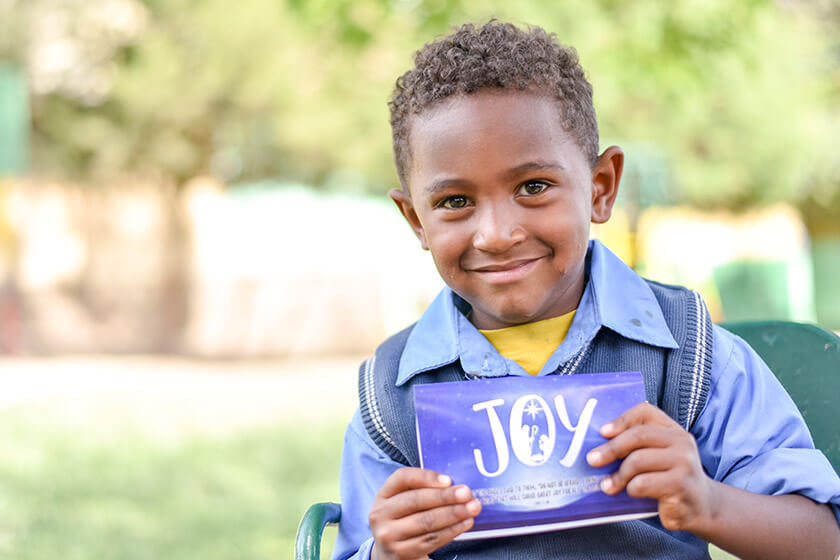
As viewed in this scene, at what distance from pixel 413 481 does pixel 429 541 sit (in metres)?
0.09

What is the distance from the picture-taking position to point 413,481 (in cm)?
133

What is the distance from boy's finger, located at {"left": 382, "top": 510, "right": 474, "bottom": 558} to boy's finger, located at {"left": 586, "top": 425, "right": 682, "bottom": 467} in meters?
0.20

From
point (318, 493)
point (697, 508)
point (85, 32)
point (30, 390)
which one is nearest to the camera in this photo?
point (697, 508)

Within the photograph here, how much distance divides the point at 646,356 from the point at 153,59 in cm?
1351

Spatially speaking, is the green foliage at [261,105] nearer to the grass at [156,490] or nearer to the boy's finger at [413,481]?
the grass at [156,490]

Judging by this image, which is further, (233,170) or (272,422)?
(233,170)

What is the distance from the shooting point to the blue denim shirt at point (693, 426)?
4.77 feet

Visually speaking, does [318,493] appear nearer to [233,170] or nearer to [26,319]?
[26,319]

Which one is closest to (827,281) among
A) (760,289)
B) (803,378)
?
(760,289)

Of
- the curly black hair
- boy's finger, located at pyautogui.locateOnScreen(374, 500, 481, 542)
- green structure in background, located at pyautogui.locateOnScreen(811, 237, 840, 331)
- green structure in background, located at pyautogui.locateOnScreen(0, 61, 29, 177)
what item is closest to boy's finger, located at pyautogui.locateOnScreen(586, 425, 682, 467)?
boy's finger, located at pyautogui.locateOnScreen(374, 500, 481, 542)

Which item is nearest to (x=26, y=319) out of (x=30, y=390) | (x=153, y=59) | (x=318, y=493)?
(x=30, y=390)

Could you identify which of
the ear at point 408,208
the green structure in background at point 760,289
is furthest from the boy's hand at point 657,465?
the green structure in background at point 760,289

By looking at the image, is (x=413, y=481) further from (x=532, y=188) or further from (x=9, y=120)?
(x=9, y=120)

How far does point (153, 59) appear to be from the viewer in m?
13.8
